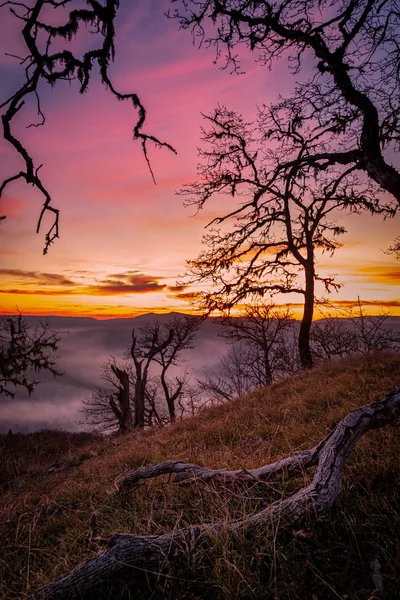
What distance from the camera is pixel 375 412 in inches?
104

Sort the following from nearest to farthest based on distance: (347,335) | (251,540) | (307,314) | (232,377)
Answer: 1. (251,540)
2. (307,314)
3. (347,335)
4. (232,377)

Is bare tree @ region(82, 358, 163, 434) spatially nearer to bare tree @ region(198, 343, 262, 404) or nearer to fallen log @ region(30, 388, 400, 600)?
bare tree @ region(198, 343, 262, 404)

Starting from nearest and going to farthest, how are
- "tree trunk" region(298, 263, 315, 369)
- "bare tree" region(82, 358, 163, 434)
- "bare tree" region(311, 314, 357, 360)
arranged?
"tree trunk" region(298, 263, 315, 369) → "bare tree" region(311, 314, 357, 360) → "bare tree" region(82, 358, 163, 434)

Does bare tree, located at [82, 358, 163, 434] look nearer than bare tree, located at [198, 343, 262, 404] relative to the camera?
No

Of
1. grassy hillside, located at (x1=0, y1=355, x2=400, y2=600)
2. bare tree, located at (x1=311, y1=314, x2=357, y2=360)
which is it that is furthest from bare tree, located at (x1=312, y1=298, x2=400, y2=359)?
grassy hillside, located at (x1=0, y1=355, x2=400, y2=600)

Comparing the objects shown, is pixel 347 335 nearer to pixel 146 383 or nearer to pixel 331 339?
pixel 331 339

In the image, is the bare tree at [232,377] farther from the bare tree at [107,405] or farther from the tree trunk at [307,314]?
the tree trunk at [307,314]

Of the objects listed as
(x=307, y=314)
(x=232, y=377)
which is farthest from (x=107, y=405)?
(x=307, y=314)

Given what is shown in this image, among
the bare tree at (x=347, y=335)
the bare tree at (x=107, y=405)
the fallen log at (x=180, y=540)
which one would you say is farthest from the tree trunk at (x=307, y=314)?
the bare tree at (x=107, y=405)

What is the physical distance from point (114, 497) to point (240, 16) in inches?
338

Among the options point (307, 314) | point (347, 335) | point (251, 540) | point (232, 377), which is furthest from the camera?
point (232, 377)

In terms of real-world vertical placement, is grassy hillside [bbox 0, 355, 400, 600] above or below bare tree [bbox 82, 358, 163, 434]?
above

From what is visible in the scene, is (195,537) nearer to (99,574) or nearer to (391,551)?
(99,574)

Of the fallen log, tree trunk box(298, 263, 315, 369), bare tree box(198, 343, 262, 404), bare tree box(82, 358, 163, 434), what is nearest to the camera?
the fallen log
